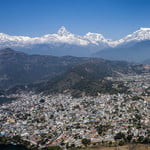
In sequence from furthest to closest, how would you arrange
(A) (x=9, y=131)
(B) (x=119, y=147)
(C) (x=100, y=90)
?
(C) (x=100, y=90)
(A) (x=9, y=131)
(B) (x=119, y=147)

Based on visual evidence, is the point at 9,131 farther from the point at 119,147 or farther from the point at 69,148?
the point at 119,147

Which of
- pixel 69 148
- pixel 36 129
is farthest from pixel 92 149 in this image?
pixel 36 129

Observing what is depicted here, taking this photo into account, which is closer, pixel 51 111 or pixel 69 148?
pixel 69 148

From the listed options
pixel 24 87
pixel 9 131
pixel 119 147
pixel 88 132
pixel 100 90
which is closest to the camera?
pixel 119 147

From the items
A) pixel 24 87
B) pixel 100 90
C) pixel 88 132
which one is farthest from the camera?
pixel 24 87

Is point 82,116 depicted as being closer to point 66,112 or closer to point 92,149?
point 66,112

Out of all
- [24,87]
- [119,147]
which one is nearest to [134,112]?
[119,147]

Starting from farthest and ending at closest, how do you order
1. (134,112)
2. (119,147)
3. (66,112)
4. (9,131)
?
(66,112)
(134,112)
(9,131)
(119,147)

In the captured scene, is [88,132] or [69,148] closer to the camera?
[69,148]
